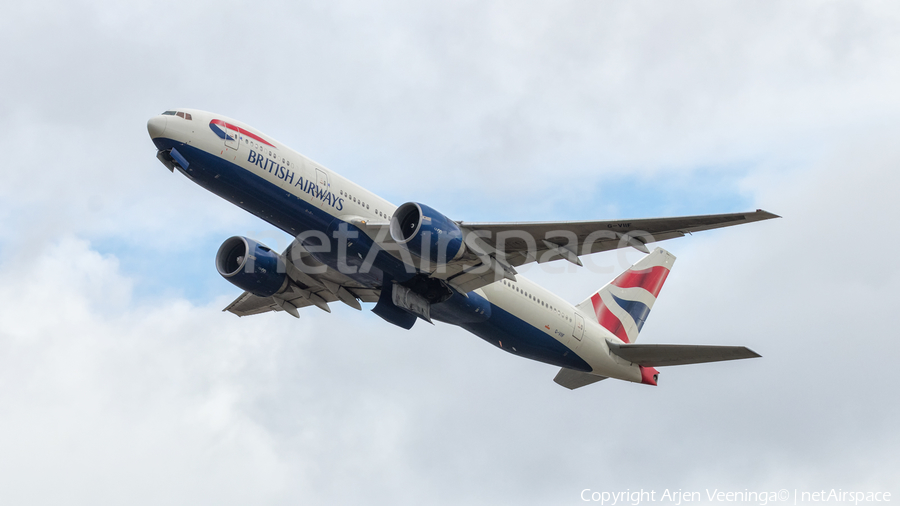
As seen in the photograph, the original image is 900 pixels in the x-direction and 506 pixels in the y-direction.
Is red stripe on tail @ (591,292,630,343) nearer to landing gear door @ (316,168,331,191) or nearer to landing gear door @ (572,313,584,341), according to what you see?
landing gear door @ (572,313,584,341)

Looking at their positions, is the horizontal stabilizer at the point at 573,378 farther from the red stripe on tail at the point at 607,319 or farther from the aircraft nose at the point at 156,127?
the aircraft nose at the point at 156,127

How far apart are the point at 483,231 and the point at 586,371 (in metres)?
10.2

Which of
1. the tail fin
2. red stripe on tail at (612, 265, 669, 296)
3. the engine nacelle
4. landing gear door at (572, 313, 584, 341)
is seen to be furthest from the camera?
red stripe on tail at (612, 265, 669, 296)

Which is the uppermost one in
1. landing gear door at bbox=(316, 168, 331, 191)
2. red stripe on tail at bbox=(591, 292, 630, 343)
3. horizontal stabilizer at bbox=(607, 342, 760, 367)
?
red stripe on tail at bbox=(591, 292, 630, 343)

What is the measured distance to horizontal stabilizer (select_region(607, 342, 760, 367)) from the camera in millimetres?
30531

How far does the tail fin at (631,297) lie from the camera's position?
38144mm

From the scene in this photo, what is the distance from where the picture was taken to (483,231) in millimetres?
28656

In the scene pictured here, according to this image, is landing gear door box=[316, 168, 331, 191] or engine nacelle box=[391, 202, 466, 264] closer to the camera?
engine nacelle box=[391, 202, 466, 264]

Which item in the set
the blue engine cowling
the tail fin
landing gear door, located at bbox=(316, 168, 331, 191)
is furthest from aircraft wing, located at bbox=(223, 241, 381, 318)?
the tail fin

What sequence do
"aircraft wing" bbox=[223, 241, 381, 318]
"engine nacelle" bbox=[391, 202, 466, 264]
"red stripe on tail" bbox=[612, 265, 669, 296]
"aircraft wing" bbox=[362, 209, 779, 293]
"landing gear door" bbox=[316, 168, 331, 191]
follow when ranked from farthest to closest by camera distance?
"red stripe on tail" bbox=[612, 265, 669, 296] < "aircraft wing" bbox=[223, 241, 381, 318] < "landing gear door" bbox=[316, 168, 331, 191] < "engine nacelle" bbox=[391, 202, 466, 264] < "aircraft wing" bbox=[362, 209, 779, 293]

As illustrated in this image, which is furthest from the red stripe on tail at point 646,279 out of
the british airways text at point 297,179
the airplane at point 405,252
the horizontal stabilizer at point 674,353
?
the british airways text at point 297,179

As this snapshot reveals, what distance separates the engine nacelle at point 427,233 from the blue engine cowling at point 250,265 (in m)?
8.39

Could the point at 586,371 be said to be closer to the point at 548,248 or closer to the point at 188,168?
the point at 548,248

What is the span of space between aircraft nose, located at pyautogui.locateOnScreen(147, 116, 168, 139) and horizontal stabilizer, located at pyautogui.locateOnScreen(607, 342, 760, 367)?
1978 cm
